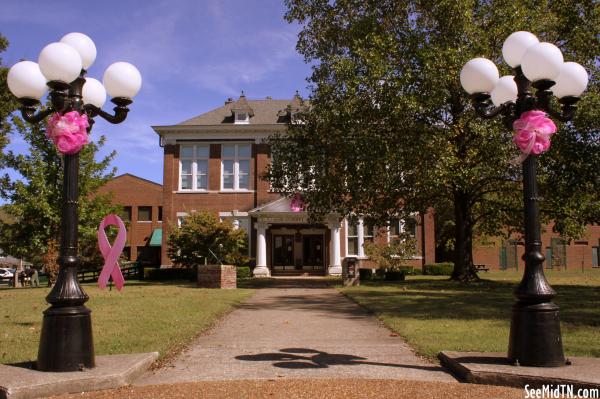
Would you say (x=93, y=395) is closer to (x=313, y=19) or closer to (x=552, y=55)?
(x=552, y=55)

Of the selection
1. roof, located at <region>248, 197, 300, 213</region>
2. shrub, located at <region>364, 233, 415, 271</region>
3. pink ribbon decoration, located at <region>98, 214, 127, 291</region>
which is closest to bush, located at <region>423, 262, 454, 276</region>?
shrub, located at <region>364, 233, 415, 271</region>

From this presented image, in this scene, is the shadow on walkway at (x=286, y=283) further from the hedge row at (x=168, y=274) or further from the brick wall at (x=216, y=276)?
the hedge row at (x=168, y=274)

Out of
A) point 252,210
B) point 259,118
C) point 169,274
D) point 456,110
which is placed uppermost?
point 259,118

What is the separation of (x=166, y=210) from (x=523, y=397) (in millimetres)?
32029

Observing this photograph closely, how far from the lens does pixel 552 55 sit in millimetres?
6488

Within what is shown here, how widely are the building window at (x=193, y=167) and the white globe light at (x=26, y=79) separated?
28.6 metres

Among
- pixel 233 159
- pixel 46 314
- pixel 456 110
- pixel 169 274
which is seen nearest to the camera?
pixel 46 314

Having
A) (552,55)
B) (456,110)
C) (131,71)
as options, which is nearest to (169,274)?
(456,110)

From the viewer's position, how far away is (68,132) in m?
6.54

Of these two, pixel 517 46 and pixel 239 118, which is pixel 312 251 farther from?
pixel 517 46

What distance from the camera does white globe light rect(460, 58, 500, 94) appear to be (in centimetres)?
692

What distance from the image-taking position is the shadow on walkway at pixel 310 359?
22.6ft

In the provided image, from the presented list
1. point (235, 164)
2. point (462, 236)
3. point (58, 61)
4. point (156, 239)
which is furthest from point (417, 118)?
point (156, 239)

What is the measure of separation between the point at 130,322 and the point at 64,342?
197 inches
